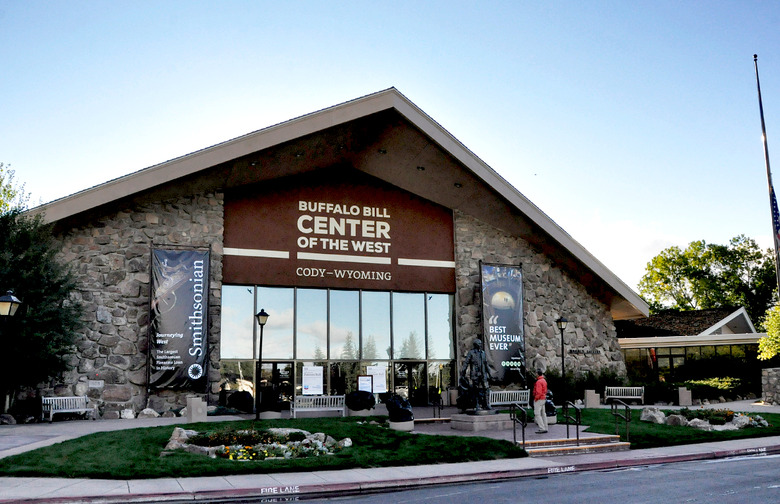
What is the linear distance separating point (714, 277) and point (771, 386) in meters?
39.2

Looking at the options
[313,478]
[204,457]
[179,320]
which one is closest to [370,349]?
[179,320]

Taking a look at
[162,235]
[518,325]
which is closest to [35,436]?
[162,235]

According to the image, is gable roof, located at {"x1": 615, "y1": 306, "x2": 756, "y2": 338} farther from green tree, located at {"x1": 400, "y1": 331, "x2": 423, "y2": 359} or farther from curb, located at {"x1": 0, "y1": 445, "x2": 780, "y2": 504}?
curb, located at {"x1": 0, "y1": 445, "x2": 780, "y2": 504}

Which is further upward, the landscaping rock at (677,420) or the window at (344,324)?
the window at (344,324)

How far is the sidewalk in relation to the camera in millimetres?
10633

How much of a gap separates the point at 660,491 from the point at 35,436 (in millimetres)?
14371

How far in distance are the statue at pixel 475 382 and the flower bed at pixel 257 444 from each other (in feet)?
16.6

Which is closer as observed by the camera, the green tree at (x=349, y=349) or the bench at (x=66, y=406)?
the bench at (x=66, y=406)

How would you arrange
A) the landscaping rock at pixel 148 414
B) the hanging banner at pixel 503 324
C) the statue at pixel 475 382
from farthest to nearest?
the hanging banner at pixel 503 324
the landscaping rock at pixel 148 414
the statue at pixel 475 382

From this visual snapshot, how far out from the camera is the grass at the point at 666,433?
17875mm

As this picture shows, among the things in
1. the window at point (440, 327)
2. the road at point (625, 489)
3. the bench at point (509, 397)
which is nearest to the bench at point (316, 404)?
the bench at point (509, 397)

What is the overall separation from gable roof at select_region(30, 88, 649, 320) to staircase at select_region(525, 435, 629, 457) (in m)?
13.0

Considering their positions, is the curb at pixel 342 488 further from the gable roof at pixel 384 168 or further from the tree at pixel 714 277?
the tree at pixel 714 277

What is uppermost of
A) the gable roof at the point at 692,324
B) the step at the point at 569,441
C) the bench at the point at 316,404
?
the gable roof at the point at 692,324
